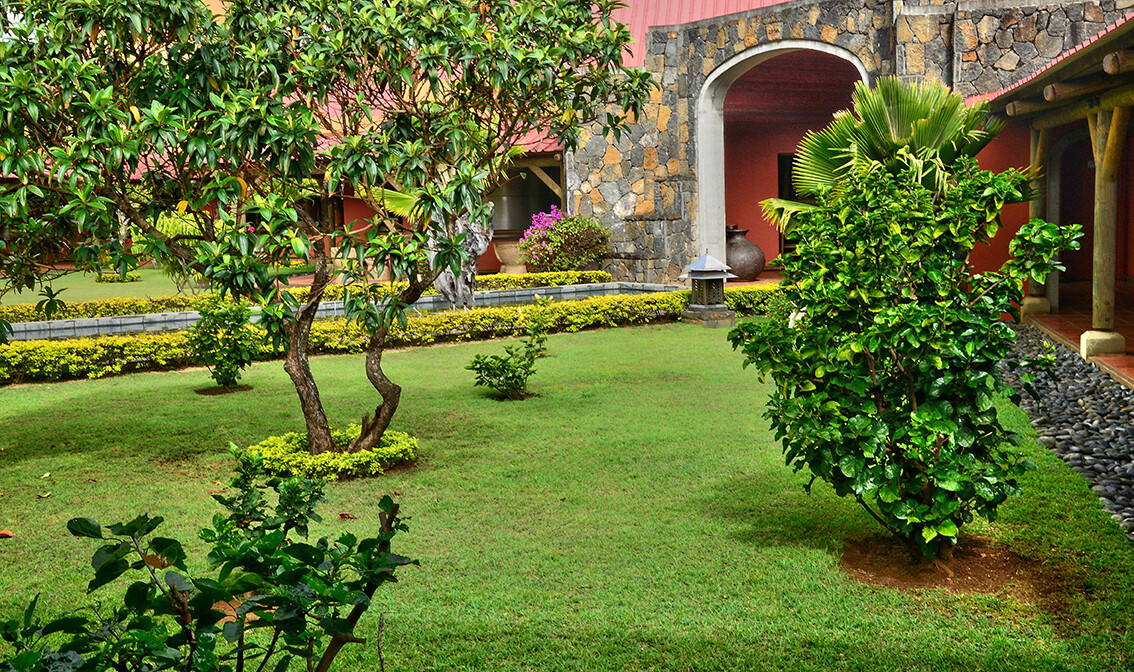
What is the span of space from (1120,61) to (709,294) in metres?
7.00

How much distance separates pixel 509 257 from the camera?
19.7 m

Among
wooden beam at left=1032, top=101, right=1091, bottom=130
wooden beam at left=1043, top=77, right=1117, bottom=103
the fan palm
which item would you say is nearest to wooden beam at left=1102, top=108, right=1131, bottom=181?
wooden beam at left=1043, top=77, right=1117, bottom=103

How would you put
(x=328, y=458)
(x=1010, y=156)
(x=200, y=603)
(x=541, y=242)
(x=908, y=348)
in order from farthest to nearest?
(x=541, y=242) < (x=1010, y=156) < (x=328, y=458) < (x=908, y=348) < (x=200, y=603)

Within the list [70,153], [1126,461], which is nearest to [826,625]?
[1126,461]

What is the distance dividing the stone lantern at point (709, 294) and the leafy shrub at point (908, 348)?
889 centimetres

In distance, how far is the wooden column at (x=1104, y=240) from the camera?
27.1ft

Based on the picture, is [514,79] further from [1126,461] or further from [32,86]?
[1126,461]

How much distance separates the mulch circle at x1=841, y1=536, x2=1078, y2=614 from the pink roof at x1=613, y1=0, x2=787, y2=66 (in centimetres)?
1533

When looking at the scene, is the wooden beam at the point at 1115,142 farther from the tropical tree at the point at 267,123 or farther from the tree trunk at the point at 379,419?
the tree trunk at the point at 379,419

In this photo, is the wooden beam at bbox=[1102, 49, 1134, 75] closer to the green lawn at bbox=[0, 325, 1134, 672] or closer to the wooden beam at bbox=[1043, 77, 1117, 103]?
the wooden beam at bbox=[1043, 77, 1117, 103]

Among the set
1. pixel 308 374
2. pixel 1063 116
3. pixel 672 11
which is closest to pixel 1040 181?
pixel 1063 116

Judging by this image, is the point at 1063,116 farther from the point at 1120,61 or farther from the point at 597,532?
the point at 597,532

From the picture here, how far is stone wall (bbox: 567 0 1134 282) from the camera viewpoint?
1250 cm

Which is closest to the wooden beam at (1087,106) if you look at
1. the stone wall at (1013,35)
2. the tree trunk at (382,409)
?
the stone wall at (1013,35)
